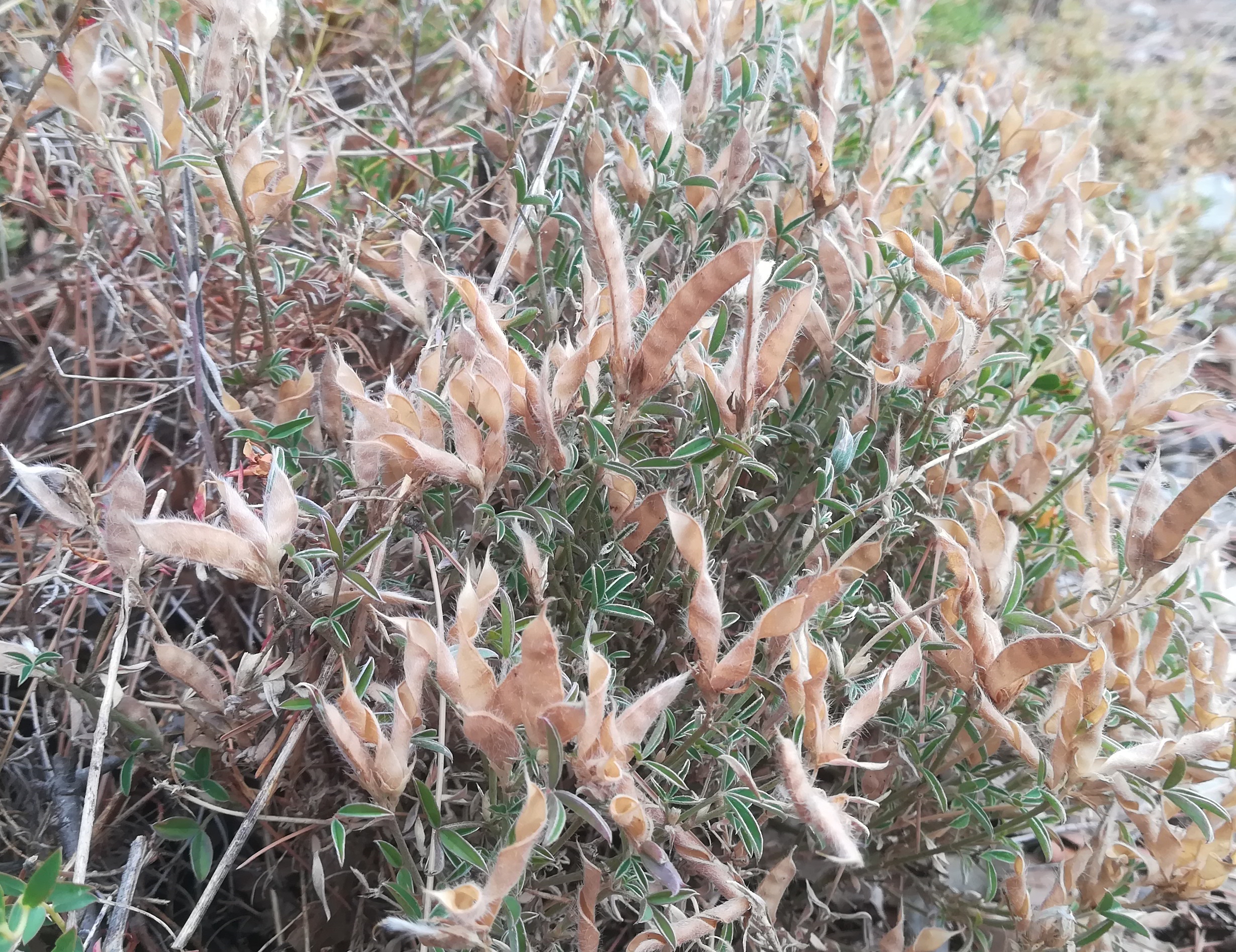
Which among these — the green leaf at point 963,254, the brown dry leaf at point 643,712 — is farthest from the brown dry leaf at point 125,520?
the green leaf at point 963,254

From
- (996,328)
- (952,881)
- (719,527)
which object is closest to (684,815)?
(719,527)

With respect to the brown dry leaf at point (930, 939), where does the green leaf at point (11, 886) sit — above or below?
above

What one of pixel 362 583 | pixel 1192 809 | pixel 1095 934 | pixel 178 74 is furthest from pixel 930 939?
pixel 178 74

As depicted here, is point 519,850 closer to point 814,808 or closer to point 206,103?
point 814,808

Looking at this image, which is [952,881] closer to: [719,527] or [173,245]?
[719,527]

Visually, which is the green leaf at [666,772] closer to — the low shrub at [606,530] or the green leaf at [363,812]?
A: the low shrub at [606,530]

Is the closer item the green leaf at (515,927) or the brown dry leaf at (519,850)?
the brown dry leaf at (519,850)

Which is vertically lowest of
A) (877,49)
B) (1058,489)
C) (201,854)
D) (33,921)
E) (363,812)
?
(201,854)

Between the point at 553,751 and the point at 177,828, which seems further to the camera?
the point at 177,828
